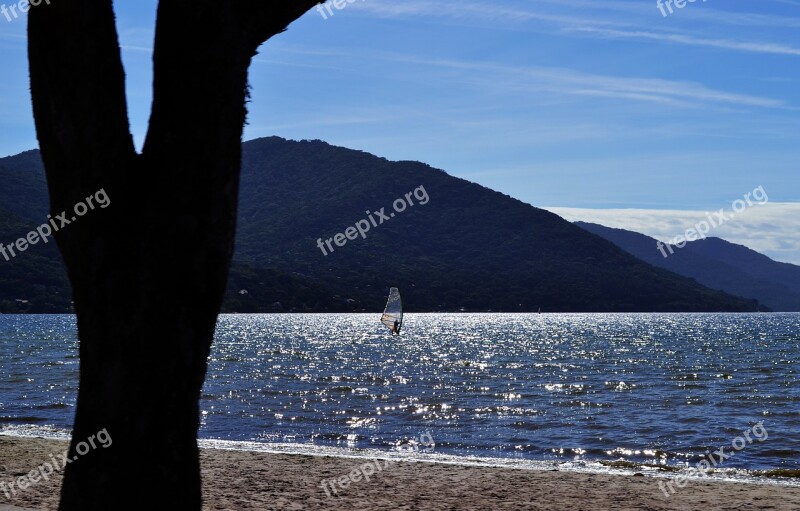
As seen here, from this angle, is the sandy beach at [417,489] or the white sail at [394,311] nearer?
the sandy beach at [417,489]

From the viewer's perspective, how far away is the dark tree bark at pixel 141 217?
15.9 feet

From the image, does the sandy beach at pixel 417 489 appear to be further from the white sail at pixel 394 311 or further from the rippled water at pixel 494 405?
the white sail at pixel 394 311

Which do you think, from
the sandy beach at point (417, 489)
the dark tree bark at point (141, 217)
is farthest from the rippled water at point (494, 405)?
the dark tree bark at point (141, 217)

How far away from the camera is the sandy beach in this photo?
11.0m

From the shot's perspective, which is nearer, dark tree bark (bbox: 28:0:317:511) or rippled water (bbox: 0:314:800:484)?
dark tree bark (bbox: 28:0:317:511)

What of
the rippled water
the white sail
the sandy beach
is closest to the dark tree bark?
the sandy beach

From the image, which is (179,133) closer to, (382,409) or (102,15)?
(102,15)

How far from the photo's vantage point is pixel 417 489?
40.2 feet

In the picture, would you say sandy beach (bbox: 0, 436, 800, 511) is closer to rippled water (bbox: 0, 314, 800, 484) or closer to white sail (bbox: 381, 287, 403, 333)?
rippled water (bbox: 0, 314, 800, 484)

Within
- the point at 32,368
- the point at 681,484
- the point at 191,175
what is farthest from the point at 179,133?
the point at 32,368

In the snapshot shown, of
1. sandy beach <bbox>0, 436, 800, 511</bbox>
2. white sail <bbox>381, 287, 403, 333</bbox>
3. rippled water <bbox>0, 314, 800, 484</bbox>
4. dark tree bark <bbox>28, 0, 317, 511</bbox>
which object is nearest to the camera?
dark tree bark <bbox>28, 0, 317, 511</bbox>

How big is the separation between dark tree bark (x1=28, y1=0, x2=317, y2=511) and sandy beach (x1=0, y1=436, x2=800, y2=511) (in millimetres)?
5796

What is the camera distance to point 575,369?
4997 centimetres

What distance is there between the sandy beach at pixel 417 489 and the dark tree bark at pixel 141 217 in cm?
580
